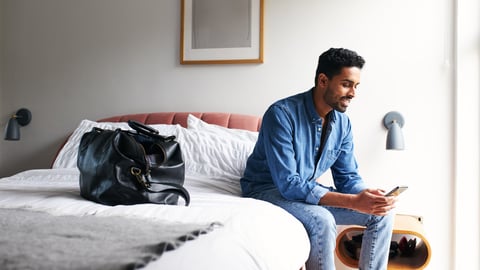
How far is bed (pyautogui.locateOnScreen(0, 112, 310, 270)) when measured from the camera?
779 millimetres

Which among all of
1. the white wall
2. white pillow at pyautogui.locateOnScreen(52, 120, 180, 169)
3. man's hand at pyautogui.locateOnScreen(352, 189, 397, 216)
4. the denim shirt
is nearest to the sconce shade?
the white wall

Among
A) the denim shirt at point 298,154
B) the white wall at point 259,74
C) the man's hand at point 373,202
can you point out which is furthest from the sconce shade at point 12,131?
the man's hand at point 373,202

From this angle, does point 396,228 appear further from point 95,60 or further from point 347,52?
point 95,60

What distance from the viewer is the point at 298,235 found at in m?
1.38

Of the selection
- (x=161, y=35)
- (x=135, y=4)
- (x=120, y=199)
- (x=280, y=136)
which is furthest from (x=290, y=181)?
(x=135, y=4)

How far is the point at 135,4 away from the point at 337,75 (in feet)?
5.62

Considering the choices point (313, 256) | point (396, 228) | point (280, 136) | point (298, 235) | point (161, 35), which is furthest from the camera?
point (161, 35)

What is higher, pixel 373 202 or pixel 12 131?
pixel 12 131

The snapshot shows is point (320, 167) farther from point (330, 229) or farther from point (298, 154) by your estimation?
point (330, 229)

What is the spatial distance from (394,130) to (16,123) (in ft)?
8.26

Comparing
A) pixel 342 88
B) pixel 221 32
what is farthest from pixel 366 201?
pixel 221 32

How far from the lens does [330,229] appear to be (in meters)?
1.50

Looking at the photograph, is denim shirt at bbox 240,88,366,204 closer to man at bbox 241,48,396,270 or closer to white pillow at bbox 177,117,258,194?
man at bbox 241,48,396,270

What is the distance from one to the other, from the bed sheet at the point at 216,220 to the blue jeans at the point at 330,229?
2.8 inches
